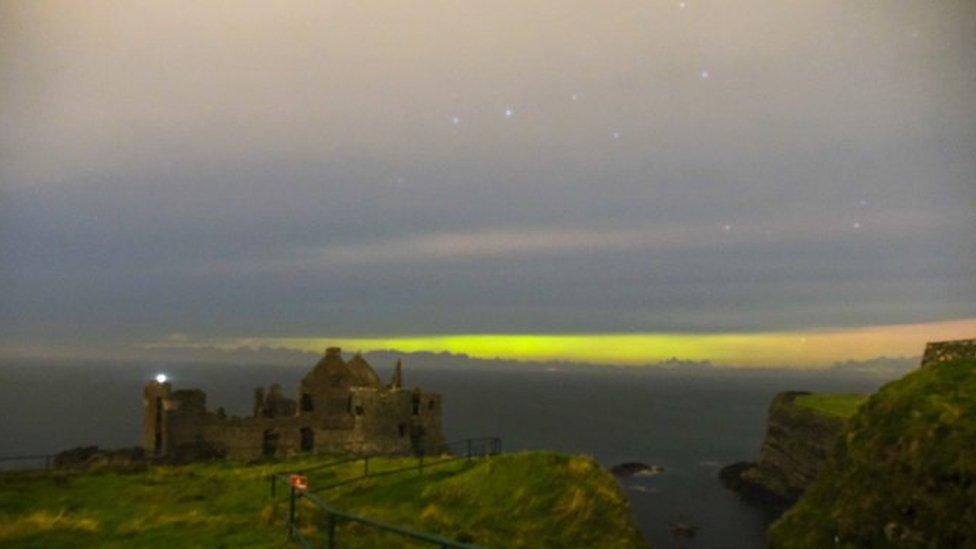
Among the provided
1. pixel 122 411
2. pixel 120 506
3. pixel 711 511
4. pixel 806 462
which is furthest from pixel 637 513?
pixel 122 411

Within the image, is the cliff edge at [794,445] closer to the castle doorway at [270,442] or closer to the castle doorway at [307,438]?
→ the castle doorway at [307,438]

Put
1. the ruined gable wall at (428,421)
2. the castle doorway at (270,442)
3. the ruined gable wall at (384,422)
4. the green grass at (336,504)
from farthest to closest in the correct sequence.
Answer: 1. the castle doorway at (270,442)
2. the ruined gable wall at (428,421)
3. the ruined gable wall at (384,422)
4. the green grass at (336,504)

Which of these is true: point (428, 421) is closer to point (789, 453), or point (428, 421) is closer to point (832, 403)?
point (832, 403)

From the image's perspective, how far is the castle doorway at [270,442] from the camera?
45.0 metres

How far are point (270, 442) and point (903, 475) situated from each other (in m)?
39.7

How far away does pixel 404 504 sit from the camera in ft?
74.2

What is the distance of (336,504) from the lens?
2184cm

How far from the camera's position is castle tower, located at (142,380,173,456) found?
44.2 metres

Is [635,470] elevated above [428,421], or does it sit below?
below

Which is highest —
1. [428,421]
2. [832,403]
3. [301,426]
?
[428,421]

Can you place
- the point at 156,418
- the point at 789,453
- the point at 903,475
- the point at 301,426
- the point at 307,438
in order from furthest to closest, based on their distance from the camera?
1. the point at 789,453
2. the point at 307,438
3. the point at 301,426
4. the point at 156,418
5. the point at 903,475

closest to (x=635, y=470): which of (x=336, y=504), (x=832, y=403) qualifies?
(x=832, y=403)

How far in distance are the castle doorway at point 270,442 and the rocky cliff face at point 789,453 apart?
45263mm

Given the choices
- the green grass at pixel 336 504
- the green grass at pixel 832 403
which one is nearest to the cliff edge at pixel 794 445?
the green grass at pixel 832 403
